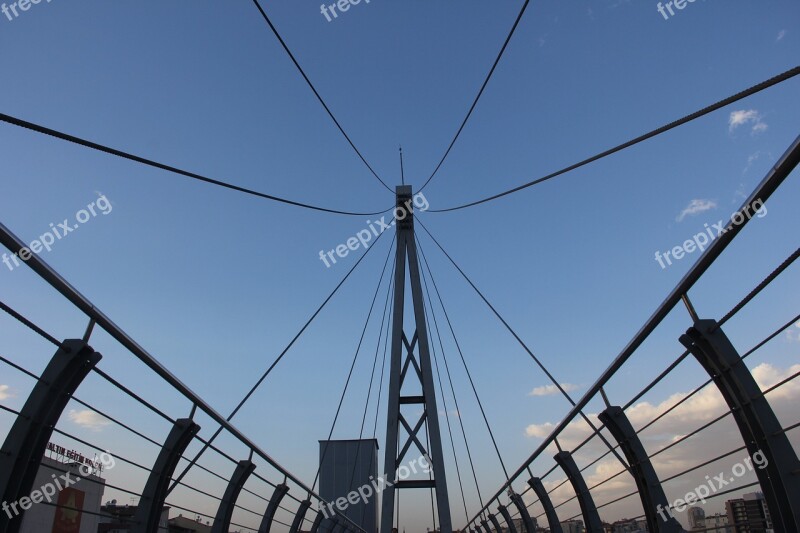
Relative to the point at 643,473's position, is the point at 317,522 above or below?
above

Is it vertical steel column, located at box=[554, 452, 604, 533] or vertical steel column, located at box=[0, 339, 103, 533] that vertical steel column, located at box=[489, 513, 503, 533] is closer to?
vertical steel column, located at box=[554, 452, 604, 533]

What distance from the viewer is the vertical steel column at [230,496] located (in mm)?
5609

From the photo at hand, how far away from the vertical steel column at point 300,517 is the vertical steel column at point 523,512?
2686 mm

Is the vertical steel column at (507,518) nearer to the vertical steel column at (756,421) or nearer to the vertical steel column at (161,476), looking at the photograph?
the vertical steel column at (161,476)

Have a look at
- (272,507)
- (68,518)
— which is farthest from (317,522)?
(68,518)

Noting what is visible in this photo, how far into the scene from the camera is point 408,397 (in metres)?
13.6

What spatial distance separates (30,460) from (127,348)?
40.4 inches

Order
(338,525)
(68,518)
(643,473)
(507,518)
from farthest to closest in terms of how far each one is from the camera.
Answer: (68,518), (338,525), (507,518), (643,473)

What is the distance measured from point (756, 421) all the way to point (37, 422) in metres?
3.36

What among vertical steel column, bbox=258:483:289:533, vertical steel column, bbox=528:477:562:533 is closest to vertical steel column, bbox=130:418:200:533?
vertical steel column, bbox=258:483:289:533

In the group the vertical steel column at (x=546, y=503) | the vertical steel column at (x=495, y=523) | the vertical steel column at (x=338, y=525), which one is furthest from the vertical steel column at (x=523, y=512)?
the vertical steel column at (x=338, y=525)

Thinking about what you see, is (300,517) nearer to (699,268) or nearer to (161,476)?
(161,476)

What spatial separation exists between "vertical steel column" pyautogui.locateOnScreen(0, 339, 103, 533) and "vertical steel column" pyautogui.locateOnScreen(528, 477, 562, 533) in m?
5.03

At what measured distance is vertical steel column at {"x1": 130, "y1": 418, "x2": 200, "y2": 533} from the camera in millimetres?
4270
